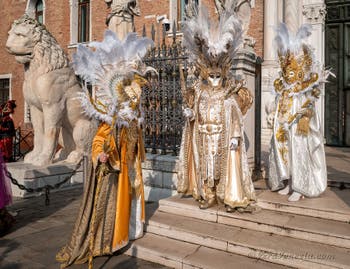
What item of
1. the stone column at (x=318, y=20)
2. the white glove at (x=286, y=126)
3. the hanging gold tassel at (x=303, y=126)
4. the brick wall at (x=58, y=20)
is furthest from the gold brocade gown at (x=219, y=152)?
the brick wall at (x=58, y=20)

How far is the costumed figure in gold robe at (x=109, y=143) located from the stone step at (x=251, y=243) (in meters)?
0.70

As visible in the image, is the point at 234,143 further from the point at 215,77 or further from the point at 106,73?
the point at 106,73

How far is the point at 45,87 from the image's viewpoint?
7078mm

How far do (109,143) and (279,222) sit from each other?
2263 millimetres

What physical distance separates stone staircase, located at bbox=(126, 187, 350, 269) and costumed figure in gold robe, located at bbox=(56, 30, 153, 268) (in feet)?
1.88

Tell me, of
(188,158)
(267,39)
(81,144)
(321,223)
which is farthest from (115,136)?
(267,39)

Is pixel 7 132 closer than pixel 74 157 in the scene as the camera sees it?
No

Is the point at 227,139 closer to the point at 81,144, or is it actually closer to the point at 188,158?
the point at 188,158

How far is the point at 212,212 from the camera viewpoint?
4.47 meters

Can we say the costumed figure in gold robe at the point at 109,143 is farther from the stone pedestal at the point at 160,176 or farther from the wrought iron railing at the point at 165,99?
the wrought iron railing at the point at 165,99

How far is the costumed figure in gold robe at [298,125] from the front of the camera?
473 cm

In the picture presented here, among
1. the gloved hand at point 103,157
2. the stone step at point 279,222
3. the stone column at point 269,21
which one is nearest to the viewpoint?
the gloved hand at point 103,157

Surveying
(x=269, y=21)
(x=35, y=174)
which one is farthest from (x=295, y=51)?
(x=269, y=21)

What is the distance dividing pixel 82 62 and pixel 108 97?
51 centimetres
